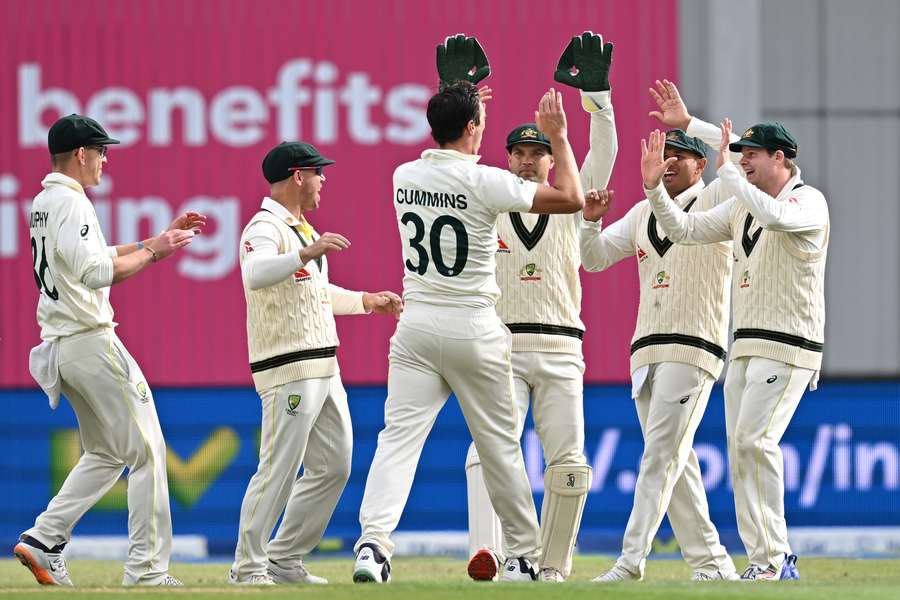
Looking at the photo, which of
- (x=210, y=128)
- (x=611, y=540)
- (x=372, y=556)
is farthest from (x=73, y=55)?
(x=372, y=556)

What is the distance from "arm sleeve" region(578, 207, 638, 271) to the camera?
9.42 metres

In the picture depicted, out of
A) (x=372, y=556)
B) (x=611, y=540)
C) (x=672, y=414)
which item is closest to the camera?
(x=372, y=556)

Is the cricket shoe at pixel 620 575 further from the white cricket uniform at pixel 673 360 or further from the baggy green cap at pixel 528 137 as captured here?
the baggy green cap at pixel 528 137

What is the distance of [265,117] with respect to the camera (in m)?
15.1

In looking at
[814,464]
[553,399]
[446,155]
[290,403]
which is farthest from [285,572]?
[814,464]

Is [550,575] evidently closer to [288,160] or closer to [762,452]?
[762,452]

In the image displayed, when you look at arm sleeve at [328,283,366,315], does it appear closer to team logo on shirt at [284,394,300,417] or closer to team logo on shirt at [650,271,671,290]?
team logo on shirt at [284,394,300,417]

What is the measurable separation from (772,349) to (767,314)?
190mm

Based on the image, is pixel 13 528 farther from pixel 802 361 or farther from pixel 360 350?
pixel 802 361

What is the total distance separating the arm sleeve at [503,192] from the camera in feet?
25.6

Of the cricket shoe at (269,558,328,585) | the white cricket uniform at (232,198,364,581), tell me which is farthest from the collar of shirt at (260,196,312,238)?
the cricket shoe at (269,558,328,585)

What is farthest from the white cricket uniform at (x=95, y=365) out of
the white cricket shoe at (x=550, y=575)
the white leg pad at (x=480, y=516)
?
the white cricket shoe at (x=550, y=575)

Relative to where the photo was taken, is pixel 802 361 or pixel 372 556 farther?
pixel 802 361

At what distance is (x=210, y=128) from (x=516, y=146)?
6483 mm
